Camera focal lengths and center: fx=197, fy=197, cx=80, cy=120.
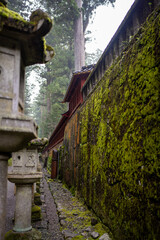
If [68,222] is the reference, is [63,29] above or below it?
above

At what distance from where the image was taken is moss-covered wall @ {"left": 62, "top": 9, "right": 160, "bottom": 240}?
2.11m

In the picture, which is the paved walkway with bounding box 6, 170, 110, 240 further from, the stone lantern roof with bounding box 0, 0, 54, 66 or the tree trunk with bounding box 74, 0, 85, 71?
the tree trunk with bounding box 74, 0, 85, 71

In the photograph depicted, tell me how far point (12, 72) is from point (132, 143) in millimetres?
1749

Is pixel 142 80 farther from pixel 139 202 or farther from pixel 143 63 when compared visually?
pixel 139 202

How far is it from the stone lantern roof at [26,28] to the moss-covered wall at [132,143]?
124 centimetres

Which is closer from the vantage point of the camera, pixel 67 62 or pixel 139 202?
pixel 139 202

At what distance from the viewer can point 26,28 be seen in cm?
225

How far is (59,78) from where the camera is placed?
20.3 metres

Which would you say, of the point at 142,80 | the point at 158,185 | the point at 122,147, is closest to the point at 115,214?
the point at 122,147

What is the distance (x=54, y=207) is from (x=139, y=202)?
3881mm

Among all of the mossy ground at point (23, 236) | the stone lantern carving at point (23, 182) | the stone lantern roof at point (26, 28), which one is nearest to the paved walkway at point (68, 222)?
the mossy ground at point (23, 236)

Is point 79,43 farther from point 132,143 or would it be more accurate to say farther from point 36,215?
point 132,143

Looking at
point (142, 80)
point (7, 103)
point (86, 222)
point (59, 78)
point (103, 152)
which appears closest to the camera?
point (7, 103)

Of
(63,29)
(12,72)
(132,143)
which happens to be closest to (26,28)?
(12,72)
